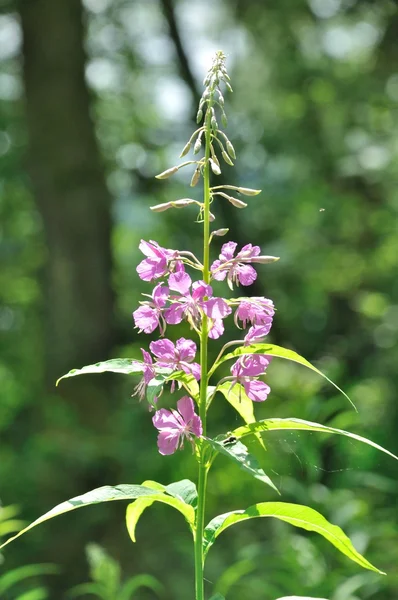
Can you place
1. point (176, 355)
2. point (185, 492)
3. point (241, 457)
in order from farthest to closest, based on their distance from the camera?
1. point (185, 492)
2. point (176, 355)
3. point (241, 457)

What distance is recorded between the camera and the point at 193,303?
1.37m

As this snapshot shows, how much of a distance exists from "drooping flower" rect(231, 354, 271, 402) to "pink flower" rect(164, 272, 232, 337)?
83mm

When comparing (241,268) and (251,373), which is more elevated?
(241,268)

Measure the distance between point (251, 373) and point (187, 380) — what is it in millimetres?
121

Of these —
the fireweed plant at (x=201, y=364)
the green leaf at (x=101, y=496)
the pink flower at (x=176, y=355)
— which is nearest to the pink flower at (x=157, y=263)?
the fireweed plant at (x=201, y=364)

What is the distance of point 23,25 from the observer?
8164 millimetres

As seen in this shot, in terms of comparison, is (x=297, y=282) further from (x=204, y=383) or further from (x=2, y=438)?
(x=204, y=383)

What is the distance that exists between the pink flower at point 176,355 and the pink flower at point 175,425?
55 mm

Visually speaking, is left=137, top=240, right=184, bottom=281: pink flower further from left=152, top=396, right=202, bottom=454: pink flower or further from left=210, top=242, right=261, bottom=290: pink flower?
left=152, top=396, right=202, bottom=454: pink flower

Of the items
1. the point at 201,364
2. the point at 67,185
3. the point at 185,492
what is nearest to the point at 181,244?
the point at 67,185

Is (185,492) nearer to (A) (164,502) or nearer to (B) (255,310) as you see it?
(A) (164,502)

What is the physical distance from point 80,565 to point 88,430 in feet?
3.83

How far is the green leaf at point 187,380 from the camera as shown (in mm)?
1386

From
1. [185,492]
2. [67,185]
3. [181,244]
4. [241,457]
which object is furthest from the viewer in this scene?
[181,244]
